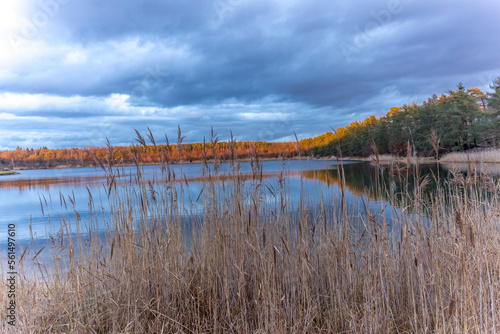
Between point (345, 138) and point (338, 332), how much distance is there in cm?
5607

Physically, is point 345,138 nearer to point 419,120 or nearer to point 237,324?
point 419,120

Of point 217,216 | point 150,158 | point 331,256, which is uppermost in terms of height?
point 150,158

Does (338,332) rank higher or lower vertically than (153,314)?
lower

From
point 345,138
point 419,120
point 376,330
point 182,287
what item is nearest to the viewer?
point 376,330

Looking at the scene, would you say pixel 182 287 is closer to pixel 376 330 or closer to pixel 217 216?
pixel 217 216

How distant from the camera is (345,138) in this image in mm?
55656

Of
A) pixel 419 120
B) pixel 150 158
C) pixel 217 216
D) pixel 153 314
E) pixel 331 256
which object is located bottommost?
pixel 153 314

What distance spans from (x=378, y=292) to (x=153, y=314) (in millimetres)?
1857

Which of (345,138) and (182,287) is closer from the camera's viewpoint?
(182,287)

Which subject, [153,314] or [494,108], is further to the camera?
[494,108]

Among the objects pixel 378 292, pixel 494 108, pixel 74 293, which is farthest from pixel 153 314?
pixel 494 108

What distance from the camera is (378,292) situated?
250cm

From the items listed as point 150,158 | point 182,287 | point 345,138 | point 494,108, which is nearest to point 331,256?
point 182,287

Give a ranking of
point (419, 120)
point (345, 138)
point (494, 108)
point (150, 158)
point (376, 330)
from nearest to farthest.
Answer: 1. point (376, 330)
2. point (150, 158)
3. point (494, 108)
4. point (419, 120)
5. point (345, 138)
